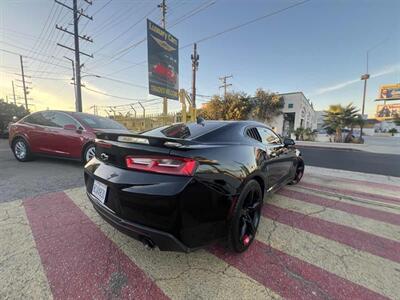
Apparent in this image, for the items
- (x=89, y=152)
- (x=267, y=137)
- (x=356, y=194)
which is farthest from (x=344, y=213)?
(x=89, y=152)

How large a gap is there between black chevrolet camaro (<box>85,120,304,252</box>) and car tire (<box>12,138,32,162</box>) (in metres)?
4.59

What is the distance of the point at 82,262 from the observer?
1.78 meters

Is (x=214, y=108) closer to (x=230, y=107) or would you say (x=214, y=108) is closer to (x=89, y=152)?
(x=230, y=107)

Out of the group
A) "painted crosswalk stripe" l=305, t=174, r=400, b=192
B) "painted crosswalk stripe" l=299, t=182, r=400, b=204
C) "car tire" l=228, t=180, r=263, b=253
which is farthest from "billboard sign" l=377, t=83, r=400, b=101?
"car tire" l=228, t=180, r=263, b=253

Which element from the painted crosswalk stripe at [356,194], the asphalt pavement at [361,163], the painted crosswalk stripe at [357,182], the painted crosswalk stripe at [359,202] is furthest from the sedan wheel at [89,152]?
the asphalt pavement at [361,163]

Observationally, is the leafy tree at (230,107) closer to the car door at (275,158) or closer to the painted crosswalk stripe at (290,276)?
the car door at (275,158)

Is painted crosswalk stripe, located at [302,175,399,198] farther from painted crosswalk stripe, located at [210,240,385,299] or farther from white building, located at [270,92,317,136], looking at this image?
white building, located at [270,92,317,136]

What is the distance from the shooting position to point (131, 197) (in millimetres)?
1565

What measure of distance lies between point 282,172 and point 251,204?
1.45m

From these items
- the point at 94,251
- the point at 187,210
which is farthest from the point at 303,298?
the point at 94,251

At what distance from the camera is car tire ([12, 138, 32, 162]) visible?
5.20 metres

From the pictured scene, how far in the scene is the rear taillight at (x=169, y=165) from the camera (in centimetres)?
153

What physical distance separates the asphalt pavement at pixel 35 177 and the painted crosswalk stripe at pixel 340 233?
3.79m

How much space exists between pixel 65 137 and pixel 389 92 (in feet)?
189
